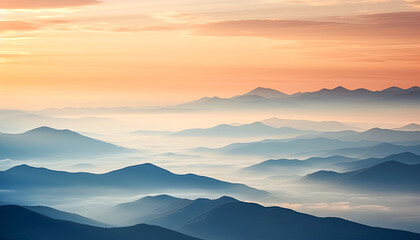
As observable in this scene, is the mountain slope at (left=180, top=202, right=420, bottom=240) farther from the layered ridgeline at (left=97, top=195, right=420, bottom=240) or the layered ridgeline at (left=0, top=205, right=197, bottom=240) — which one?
the layered ridgeline at (left=0, top=205, right=197, bottom=240)

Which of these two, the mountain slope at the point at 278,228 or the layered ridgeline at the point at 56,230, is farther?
the mountain slope at the point at 278,228

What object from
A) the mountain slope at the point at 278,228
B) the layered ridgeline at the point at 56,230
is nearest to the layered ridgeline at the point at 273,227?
the mountain slope at the point at 278,228

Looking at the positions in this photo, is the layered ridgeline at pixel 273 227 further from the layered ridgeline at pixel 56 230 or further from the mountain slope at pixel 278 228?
the layered ridgeline at pixel 56 230

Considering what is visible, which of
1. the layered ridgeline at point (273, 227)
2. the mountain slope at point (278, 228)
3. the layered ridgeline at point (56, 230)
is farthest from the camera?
the layered ridgeline at point (273, 227)

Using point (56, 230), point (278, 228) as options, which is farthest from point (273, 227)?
point (56, 230)

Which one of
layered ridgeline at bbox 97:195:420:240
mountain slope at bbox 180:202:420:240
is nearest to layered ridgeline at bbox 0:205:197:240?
layered ridgeline at bbox 97:195:420:240

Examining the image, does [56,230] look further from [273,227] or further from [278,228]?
[278,228]

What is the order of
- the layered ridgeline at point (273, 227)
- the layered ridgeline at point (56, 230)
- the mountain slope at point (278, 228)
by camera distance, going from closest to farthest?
the layered ridgeline at point (56, 230)
the mountain slope at point (278, 228)
the layered ridgeline at point (273, 227)

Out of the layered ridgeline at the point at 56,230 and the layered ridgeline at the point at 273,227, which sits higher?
the layered ridgeline at the point at 273,227

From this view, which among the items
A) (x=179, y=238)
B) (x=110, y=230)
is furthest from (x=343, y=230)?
(x=110, y=230)
